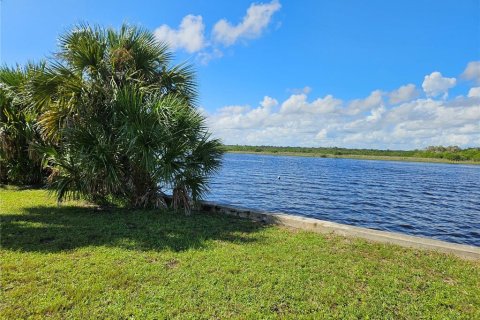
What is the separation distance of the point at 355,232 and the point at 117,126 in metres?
6.12

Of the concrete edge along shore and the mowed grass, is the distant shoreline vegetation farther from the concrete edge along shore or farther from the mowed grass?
the mowed grass

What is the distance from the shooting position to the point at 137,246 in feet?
16.7

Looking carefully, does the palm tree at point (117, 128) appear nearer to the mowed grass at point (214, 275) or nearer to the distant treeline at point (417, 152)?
the mowed grass at point (214, 275)

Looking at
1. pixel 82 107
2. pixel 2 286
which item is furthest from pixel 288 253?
pixel 82 107

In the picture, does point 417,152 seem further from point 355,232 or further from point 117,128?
point 117,128

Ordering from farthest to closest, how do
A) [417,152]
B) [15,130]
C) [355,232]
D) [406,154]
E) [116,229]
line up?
[417,152], [406,154], [15,130], [355,232], [116,229]

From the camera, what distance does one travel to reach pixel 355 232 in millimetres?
6270

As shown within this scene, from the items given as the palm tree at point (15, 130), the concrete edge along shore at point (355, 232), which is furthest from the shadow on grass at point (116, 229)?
the palm tree at point (15, 130)

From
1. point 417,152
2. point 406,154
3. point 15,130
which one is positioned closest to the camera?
point 15,130

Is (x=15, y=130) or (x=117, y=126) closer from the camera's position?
(x=117, y=126)

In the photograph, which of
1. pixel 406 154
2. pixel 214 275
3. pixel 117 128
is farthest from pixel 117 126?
pixel 406 154

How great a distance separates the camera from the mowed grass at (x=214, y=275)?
128 inches

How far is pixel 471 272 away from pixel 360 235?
196 cm

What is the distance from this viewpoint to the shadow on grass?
510 cm
